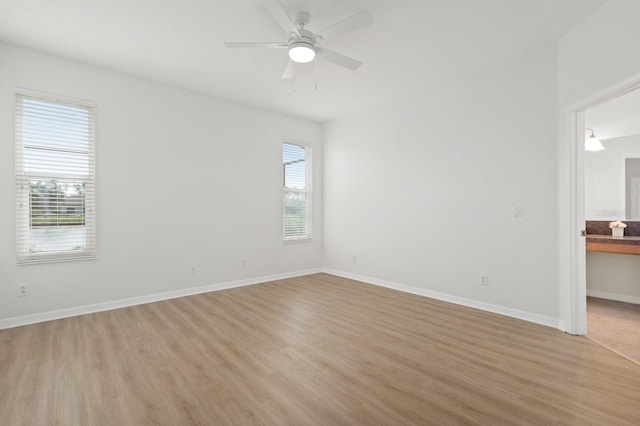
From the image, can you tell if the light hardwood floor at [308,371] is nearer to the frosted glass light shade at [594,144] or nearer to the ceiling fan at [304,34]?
the ceiling fan at [304,34]

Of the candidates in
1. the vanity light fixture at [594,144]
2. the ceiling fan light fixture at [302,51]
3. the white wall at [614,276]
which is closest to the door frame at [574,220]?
the white wall at [614,276]

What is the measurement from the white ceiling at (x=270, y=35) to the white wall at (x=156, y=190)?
32 centimetres

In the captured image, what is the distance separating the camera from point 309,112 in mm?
5531

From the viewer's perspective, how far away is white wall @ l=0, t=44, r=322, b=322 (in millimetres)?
3367

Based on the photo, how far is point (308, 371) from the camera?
2.35 meters

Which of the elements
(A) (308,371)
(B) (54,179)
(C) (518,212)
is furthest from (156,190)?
(C) (518,212)

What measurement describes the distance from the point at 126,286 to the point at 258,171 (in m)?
2.55

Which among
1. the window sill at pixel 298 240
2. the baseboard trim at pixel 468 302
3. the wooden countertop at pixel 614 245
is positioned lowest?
the baseboard trim at pixel 468 302

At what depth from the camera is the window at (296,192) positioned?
18.7 feet

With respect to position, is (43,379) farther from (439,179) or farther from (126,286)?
(439,179)

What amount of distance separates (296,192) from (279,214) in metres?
0.59

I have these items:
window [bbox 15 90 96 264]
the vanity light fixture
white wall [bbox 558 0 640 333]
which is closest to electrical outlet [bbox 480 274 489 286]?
white wall [bbox 558 0 640 333]

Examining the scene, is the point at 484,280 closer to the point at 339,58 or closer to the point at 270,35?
the point at 339,58

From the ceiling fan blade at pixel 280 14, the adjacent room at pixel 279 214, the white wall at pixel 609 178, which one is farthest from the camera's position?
the white wall at pixel 609 178
